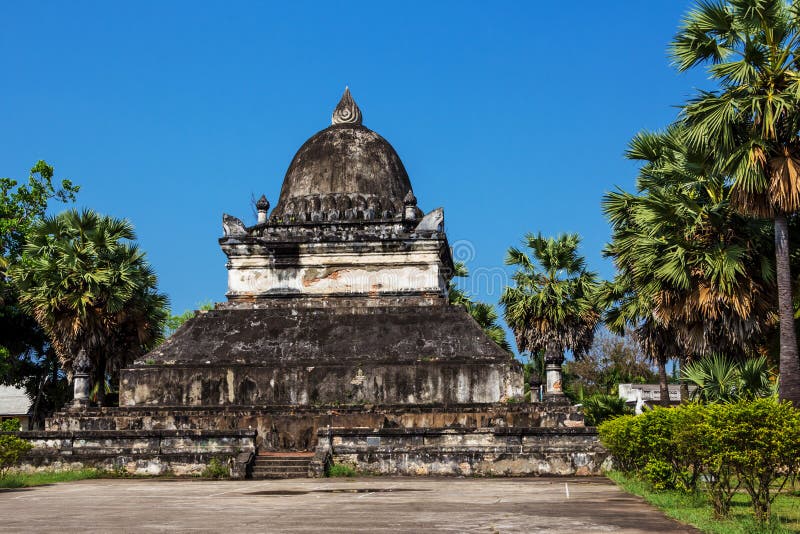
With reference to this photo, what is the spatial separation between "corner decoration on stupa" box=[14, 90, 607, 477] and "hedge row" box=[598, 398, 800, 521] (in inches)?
262

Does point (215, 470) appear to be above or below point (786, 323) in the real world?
below

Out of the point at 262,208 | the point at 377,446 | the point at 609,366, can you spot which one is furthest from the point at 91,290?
the point at 609,366

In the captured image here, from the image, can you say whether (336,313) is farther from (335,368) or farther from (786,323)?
(786,323)

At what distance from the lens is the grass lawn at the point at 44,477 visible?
63.1 feet

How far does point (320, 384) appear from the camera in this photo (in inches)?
1034

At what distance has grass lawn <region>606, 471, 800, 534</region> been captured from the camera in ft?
34.3

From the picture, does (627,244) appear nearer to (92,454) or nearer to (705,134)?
(705,134)

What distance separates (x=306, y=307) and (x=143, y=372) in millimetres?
5370

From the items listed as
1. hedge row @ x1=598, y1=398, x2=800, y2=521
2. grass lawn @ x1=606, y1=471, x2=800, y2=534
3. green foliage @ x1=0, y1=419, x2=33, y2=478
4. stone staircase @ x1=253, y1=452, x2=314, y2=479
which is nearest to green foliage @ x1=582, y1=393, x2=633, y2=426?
stone staircase @ x1=253, y1=452, x2=314, y2=479

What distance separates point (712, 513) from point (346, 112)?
2486cm

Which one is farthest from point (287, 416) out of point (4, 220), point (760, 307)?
point (4, 220)

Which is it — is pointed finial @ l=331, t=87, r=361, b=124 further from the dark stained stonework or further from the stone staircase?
the stone staircase

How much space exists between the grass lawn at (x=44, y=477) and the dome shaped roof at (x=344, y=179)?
466 inches

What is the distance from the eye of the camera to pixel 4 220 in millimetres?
34750
